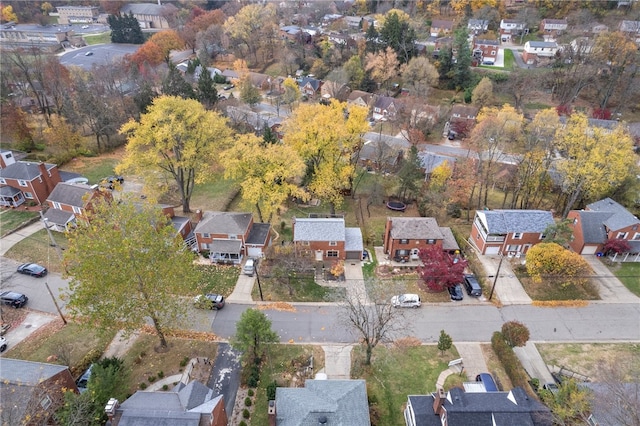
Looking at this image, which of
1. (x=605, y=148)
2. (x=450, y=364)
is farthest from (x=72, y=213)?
(x=605, y=148)

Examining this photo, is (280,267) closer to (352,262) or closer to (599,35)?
(352,262)

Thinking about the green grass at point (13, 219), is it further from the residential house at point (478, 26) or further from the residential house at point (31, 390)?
the residential house at point (478, 26)

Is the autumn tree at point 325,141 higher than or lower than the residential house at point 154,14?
lower

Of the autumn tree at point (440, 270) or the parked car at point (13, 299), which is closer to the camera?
Answer: the parked car at point (13, 299)

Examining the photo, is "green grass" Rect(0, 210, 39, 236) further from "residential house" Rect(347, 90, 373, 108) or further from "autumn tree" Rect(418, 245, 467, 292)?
"residential house" Rect(347, 90, 373, 108)

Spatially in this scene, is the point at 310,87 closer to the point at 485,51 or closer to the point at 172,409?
the point at 485,51

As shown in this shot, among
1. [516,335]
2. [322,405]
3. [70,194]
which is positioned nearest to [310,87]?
[70,194]

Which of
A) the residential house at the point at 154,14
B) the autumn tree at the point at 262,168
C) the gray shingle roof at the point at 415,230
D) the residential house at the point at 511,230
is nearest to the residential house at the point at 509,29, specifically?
the residential house at the point at 511,230
